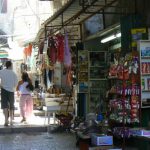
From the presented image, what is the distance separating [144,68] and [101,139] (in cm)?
196

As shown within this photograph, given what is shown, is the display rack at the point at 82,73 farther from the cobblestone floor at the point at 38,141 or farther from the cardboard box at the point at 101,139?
the cardboard box at the point at 101,139

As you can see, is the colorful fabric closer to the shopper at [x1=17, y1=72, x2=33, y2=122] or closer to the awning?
the shopper at [x1=17, y1=72, x2=33, y2=122]

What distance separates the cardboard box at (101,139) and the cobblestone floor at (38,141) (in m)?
0.81

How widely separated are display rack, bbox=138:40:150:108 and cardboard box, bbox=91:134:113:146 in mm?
1125

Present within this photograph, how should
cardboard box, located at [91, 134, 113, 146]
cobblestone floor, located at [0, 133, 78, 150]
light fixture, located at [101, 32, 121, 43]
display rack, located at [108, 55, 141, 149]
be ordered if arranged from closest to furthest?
cardboard box, located at [91, 134, 113, 146], display rack, located at [108, 55, 141, 149], cobblestone floor, located at [0, 133, 78, 150], light fixture, located at [101, 32, 121, 43]

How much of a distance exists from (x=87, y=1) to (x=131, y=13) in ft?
3.79

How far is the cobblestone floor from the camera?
11938 mm

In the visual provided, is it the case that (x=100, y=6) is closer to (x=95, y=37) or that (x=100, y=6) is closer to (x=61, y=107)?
(x=95, y=37)

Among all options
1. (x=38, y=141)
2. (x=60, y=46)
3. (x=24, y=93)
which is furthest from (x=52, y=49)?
(x=38, y=141)

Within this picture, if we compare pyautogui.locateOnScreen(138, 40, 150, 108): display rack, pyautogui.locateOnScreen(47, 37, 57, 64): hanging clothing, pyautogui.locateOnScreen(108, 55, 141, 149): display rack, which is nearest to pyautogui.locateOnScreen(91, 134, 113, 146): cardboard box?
pyautogui.locateOnScreen(108, 55, 141, 149): display rack

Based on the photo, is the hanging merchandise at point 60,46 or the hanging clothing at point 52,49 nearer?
the hanging merchandise at point 60,46

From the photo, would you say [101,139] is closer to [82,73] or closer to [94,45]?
[82,73]

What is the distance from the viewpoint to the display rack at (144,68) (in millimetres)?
11320

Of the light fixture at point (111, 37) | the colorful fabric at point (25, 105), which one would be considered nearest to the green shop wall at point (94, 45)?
the light fixture at point (111, 37)
